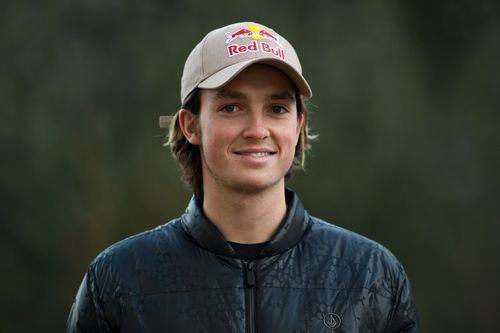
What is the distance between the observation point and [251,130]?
2.17m

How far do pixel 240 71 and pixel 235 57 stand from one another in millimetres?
92

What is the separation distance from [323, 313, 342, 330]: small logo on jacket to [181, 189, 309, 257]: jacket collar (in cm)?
22

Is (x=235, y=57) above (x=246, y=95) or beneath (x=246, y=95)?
above

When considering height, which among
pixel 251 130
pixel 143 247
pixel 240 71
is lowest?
pixel 143 247

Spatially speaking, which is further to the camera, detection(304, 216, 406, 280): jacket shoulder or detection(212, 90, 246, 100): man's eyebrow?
detection(304, 216, 406, 280): jacket shoulder

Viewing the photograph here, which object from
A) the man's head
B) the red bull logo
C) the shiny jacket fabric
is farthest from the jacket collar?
the red bull logo

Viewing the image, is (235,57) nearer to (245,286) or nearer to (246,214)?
(246,214)

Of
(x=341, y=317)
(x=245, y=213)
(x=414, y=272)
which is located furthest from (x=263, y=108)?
(x=414, y=272)

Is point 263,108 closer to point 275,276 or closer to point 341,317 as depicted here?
point 275,276

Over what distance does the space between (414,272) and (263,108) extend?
12.8 ft

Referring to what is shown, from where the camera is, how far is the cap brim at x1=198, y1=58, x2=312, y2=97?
85.2 inches

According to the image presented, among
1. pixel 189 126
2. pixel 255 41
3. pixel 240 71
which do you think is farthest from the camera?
pixel 189 126

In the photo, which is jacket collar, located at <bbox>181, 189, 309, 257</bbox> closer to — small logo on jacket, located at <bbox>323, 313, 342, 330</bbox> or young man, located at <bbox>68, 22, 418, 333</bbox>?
young man, located at <bbox>68, 22, 418, 333</bbox>

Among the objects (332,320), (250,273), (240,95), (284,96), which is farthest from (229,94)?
(332,320)
